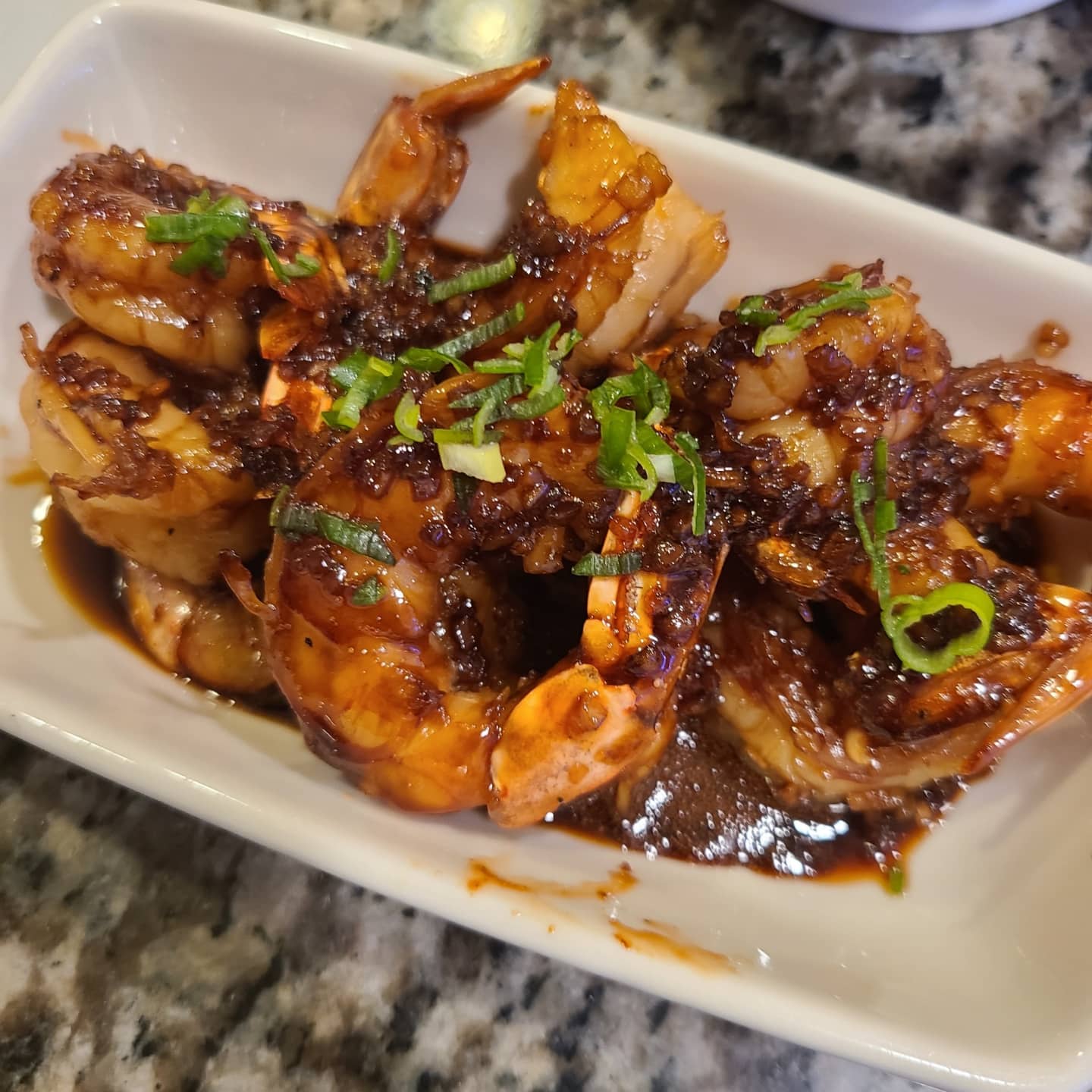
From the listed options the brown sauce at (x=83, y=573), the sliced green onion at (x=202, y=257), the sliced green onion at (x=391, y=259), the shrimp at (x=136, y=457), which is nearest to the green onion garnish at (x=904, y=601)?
the sliced green onion at (x=391, y=259)

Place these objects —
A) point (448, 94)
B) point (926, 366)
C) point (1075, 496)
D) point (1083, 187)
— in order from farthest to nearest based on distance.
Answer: point (1083, 187) < point (448, 94) < point (1075, 496) < point (926, 366)

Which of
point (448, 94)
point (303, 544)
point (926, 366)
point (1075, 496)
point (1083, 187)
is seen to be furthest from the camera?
point (1083, 187)

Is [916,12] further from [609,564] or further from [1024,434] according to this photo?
[609,564]

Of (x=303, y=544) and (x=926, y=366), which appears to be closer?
(x=303, y=544)

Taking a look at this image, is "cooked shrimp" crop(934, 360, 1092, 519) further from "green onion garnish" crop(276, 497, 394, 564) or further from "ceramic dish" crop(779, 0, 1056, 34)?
"ceramic dish" crop(779, 0, 1056, 34)

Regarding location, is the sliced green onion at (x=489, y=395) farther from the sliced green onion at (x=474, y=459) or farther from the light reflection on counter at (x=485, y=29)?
the light reflection on counter at (x=485, y=29)

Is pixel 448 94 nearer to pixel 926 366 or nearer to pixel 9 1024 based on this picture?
pixel 926 366

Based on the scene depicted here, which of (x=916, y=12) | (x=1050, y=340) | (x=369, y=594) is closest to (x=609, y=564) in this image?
(x=369, y=594)

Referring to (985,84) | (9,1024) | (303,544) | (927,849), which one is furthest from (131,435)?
(985,84)
